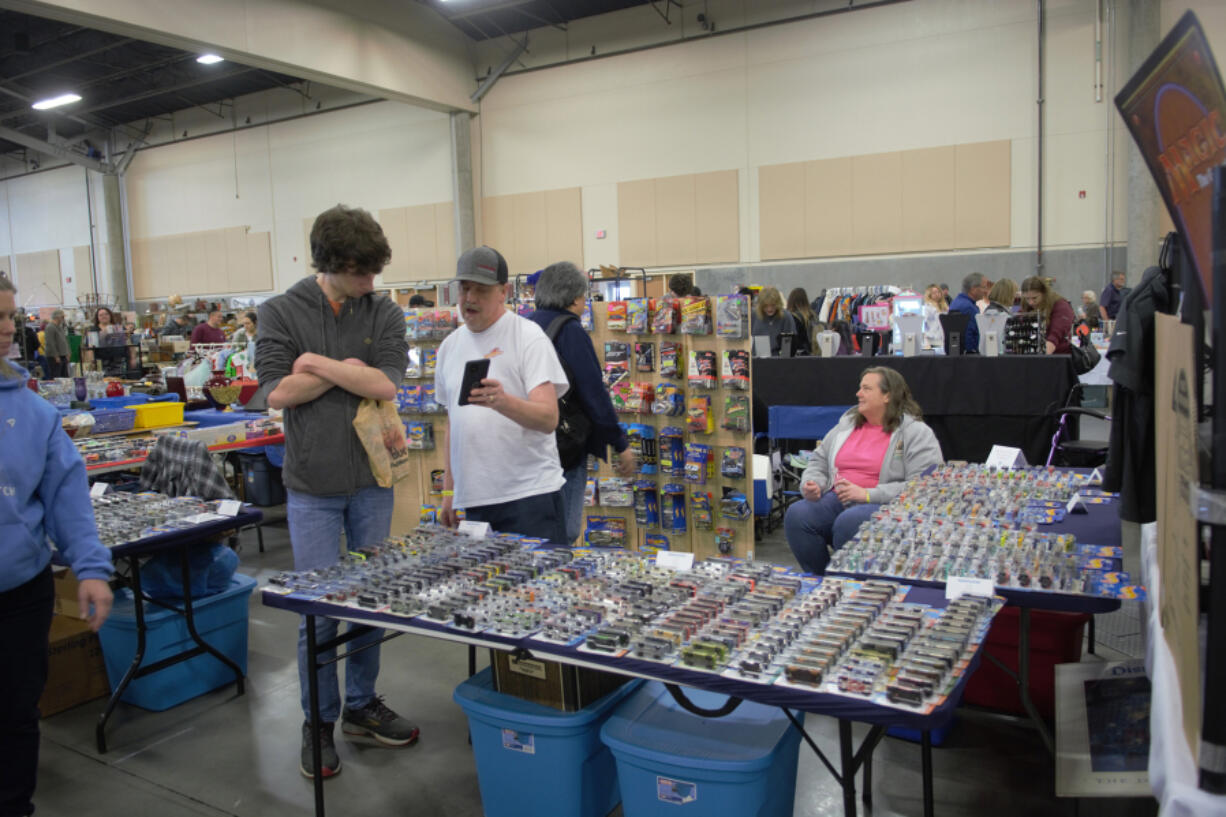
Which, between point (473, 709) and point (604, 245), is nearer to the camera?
point (473, 709)

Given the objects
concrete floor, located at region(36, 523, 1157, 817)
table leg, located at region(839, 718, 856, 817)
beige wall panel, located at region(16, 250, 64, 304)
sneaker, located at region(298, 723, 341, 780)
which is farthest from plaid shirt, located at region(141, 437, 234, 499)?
beige wall panel, located at region(16, 250, 64, 304)

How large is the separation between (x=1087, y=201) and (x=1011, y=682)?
920 centimetres

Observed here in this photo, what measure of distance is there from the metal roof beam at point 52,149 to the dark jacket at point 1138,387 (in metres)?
19.6

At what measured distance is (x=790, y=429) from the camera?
646 centimetres

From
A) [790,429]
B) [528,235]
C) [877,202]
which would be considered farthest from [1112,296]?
[528,235]

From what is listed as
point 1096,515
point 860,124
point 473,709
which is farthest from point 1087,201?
point 473,709

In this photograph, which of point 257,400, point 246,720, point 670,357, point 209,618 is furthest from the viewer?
point 257,400

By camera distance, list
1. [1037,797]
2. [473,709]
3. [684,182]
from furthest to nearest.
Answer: [684,182] < [1037,797] < [473,709]

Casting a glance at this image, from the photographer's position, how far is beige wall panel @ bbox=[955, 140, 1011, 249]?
34.9 ft

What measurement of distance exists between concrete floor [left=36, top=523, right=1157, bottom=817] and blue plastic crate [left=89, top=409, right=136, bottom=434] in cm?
198

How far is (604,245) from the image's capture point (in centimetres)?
1331

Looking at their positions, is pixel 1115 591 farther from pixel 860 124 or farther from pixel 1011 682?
pixel 860 124

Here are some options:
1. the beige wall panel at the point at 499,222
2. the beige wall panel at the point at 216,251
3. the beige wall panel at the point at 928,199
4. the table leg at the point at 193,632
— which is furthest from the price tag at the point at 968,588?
the beige wall panel at the point at 216,251

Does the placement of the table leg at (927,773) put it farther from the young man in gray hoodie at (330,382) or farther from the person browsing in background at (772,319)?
the person browsing in background at (772,319)
